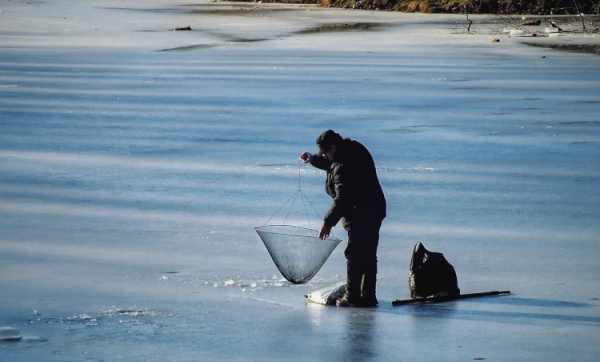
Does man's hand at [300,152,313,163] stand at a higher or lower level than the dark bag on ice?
higher

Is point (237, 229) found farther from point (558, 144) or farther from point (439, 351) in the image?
point (558, 144)

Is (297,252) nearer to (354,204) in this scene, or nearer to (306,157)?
(354,204)

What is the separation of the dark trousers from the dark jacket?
46 mm

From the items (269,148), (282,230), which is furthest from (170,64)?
(282,230)

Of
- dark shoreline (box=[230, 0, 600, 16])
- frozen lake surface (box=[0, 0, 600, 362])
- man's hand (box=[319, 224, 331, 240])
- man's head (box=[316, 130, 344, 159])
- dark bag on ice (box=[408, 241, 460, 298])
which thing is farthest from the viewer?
dark shoreline (box=[230, 0, 600, 16])

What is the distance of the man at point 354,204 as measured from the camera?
6430 millimetres

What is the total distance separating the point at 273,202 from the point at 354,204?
3.35m

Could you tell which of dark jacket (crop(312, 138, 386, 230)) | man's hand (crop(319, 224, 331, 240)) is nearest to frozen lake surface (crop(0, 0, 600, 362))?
man's hand (crop(319, 224, 331, 240))

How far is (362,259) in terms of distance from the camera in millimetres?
6629

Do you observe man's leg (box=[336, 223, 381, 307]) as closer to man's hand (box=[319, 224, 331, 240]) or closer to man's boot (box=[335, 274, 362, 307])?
man's boot (box=[335, 274, 362, 307])

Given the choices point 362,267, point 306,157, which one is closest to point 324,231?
point 362,267

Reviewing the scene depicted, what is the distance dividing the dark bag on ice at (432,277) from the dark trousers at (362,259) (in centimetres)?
29

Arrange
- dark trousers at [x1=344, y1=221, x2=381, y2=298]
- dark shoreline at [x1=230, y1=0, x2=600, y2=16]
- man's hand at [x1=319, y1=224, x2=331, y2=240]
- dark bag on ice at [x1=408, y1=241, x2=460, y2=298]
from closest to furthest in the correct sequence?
1. man's hand at [x1=319, y1=224, x2=331, y2=240]
2. dark trousers at [x1=344, y1=221, x2=381, y2=298]
3. dark bag on ice at [x1=408, y1=241, x2=460, y2=298]
4. dark shoreline at [x1=230, y1=0, x2=600, y2=16]

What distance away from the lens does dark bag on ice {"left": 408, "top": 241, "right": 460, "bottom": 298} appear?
6.74 meters
